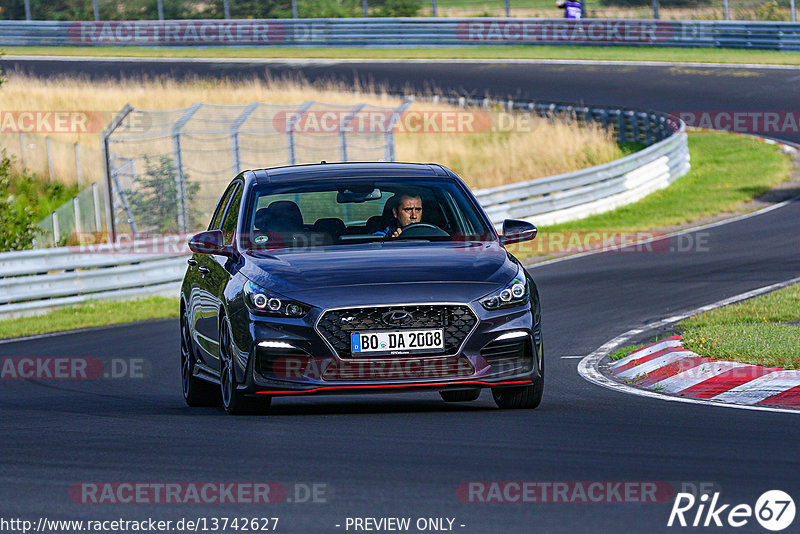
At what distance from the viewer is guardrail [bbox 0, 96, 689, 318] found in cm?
1884

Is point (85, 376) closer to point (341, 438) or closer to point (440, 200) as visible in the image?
point (440, 200)

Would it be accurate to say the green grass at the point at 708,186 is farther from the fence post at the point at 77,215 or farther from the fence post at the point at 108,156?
the fence post at the point at 77,215

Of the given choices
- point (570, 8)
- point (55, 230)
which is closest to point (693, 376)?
point (55, 230)

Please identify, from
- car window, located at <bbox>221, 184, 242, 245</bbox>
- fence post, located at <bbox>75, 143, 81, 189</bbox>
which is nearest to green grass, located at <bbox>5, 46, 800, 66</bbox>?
fence post, located at <bbox>75, 143, 81, 189</bbox>

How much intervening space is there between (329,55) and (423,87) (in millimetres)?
9482

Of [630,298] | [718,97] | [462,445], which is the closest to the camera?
[462,445]

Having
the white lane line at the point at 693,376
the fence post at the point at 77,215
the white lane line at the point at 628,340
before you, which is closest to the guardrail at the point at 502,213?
the fence post at the point at 77,215

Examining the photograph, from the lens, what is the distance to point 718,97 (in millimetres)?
37281

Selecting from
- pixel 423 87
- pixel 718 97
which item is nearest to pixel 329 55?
pixel 423 87

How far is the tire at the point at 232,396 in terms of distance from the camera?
862 centimetres

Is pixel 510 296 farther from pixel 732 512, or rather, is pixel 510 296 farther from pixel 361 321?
pixel 732 512

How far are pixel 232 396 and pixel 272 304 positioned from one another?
0.75m

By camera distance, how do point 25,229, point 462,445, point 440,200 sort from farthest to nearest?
point 25,229 → point 440,200 → point 462,445

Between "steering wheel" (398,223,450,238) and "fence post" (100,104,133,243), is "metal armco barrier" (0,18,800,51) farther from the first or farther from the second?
"steering wheel" (398,223,450,238)
